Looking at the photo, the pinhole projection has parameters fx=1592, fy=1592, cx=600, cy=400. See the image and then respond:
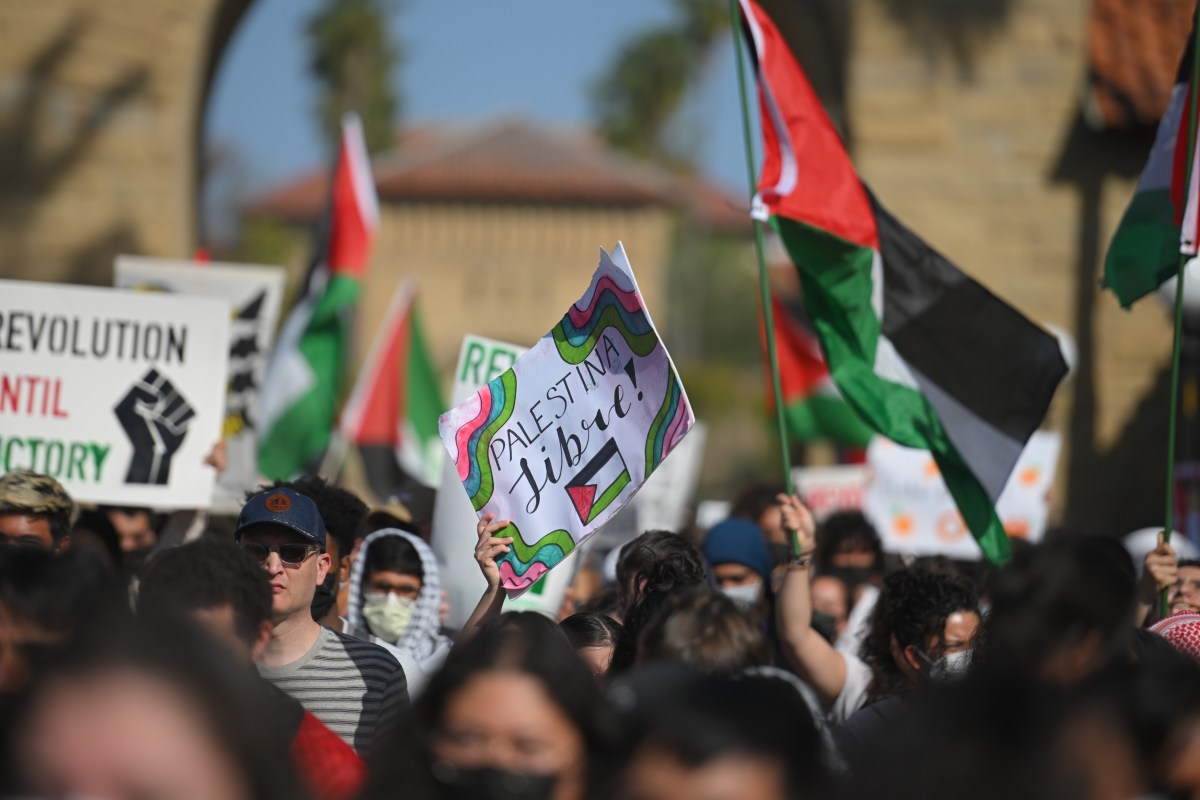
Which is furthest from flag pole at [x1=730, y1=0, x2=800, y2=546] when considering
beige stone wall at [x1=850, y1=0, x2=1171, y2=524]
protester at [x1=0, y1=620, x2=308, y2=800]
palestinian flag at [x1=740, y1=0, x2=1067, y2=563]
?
beige stone wall at [x1=850, y1=0, x2=1171, y2=524]

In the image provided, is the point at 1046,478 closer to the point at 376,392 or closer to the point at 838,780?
the point at 376,392

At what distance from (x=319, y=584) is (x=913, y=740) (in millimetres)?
2565

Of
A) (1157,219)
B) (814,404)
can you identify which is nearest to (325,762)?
(1157,219)

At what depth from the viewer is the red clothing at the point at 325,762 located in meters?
3.08

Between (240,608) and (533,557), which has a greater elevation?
(240,608)

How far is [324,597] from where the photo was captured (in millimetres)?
4609

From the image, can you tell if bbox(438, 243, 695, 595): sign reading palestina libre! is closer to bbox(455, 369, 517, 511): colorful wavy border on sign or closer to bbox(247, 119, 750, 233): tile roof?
bbox(455, 369, 517, 511): colorful wavy border on sign

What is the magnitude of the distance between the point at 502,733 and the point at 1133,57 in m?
11.0

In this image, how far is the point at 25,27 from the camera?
1134cm

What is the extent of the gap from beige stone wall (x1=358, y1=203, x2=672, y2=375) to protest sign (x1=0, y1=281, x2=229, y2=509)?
46.1m

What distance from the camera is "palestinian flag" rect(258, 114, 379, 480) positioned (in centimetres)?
857

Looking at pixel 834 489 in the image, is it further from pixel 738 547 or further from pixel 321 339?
pixel 738 547

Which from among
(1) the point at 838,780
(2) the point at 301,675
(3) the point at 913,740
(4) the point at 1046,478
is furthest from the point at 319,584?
(4) the point at 1046,478

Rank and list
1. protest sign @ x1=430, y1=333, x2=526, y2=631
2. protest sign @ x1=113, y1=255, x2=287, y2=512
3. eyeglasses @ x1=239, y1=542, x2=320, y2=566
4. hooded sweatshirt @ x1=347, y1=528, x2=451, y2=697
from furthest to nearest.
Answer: protest sign @ x1=113, y1=255, x2=287, y2=512
protest sign @ x1=430, y1=333, x2=526, y2=631
hooded sweatshirt @ x1=347, y1=528, x2=451, y2=697
eyeglasses @ x1=239, y1=542, x2=320, y2=566
